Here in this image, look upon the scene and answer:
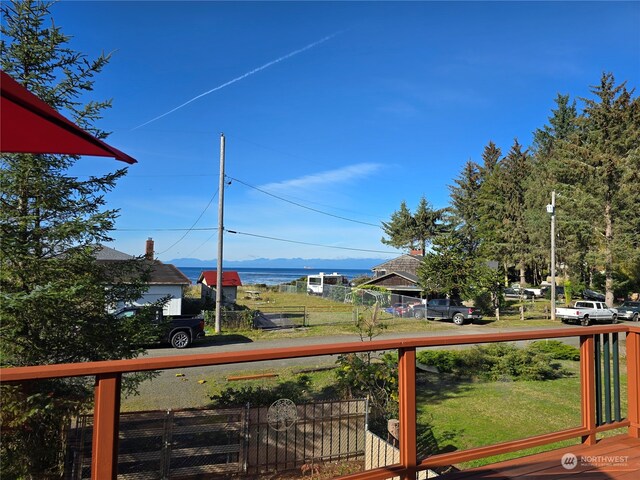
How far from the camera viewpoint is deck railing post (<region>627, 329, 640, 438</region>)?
3.11 metres

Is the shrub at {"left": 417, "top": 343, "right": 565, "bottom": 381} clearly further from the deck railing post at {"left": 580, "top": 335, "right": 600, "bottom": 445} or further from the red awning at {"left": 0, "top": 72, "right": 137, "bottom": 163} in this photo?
the red awning at {"left": 0, "top": 72, "right": 137, "bottom": 163}

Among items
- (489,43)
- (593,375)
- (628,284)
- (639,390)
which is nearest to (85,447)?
(593,375)

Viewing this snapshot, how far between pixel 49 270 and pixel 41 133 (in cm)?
355

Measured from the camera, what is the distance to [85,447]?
351 cm

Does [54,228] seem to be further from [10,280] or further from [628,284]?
[628,284]

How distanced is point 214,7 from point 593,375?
32.7 ft

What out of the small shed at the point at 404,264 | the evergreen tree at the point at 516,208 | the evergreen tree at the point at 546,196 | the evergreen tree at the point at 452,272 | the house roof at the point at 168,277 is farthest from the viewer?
the evergreen tree at the point at 516,208

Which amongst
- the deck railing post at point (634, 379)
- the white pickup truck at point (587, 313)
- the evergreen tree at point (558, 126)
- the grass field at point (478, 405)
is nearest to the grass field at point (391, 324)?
the white pickup truck at point (587, 313)

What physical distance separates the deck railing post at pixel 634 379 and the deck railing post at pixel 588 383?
1.41 feet

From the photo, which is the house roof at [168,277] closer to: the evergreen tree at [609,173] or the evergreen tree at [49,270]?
the evergreen tree at [49,270]

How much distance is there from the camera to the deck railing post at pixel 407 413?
7.46 ft

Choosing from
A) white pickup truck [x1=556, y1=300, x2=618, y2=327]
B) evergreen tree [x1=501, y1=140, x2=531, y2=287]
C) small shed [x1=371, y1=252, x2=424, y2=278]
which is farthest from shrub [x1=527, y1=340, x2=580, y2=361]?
evergreen tree [x1=501, y1=140, x2=531, y2=287]

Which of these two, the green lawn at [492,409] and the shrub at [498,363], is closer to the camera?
the green lawn at [492,409]


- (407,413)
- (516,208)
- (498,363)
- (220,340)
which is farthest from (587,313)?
(407,413)
